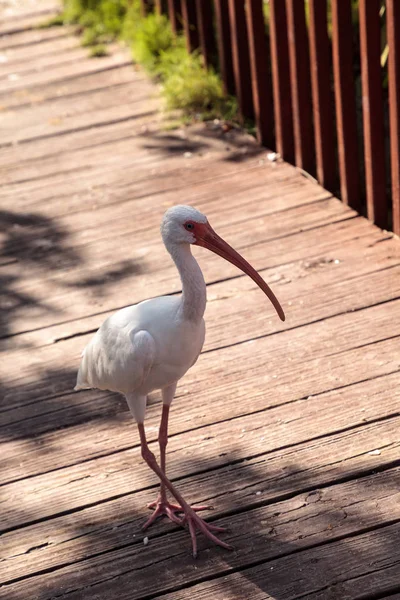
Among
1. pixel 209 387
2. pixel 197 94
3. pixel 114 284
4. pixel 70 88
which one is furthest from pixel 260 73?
pixel 209 387

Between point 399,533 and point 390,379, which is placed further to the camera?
point 390,379

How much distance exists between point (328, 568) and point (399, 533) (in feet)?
0.94

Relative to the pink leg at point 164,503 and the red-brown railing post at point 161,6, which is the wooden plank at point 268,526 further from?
the red-brown railing post at point 161,6

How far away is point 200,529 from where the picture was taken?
3.34 m

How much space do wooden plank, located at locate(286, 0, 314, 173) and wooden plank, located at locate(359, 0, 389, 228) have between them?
0.62 metres

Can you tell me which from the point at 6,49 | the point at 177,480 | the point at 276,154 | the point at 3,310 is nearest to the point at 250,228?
the point at 276,154

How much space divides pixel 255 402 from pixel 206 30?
12.2ft

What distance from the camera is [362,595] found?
3.01 metres

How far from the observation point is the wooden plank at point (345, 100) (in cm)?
502

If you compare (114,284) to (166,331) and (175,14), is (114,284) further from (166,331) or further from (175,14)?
(175,14)

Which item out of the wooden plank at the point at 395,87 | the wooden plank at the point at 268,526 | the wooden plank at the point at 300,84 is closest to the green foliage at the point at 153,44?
the wooden plank at the point at 300,84

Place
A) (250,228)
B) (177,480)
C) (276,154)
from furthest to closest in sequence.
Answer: (276,154)
(250,228)
(177,480)

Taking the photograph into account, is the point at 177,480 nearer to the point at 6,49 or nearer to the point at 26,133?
the point at 26,133

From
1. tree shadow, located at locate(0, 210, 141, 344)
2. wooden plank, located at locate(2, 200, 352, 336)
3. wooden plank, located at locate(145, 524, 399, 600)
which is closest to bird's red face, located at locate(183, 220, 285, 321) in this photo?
wooden plank, located at locate(145, 524, 399, 600)
